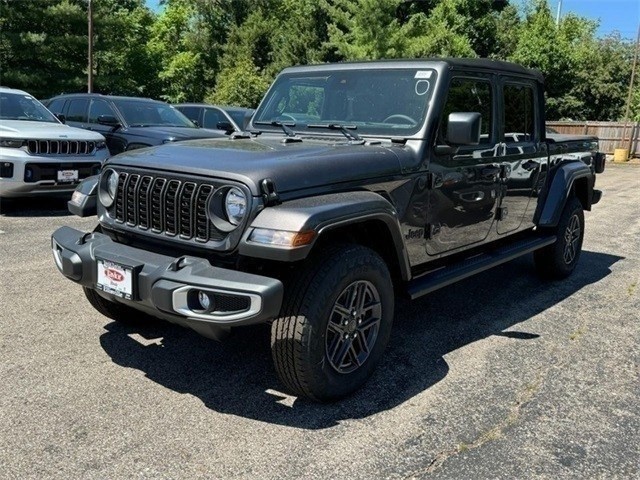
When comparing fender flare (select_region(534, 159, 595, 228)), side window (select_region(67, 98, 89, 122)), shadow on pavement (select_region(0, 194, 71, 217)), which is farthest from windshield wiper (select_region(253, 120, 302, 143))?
side window (select_region(67, 98, 89, 122))

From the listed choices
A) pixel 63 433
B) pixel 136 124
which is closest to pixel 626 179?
pixel 136 124

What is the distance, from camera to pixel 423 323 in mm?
4531

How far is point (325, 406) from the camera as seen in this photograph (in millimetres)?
3199

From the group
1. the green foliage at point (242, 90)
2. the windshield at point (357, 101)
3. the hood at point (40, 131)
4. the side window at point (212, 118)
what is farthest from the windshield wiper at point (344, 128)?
the green foliage at point (242, 90)

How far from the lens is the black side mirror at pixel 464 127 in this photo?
3.64 metres

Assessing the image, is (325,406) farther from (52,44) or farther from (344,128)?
(52,44)

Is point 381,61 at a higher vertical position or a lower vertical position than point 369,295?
higher

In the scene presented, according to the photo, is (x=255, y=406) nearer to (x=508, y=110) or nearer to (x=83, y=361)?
(x=83, y=361)

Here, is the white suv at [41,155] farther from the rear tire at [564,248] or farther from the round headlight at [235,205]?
the rear tire at [564,248]


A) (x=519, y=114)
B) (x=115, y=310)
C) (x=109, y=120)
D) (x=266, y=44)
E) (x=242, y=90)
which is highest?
(x=266, y=44)

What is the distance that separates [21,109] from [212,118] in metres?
4.25

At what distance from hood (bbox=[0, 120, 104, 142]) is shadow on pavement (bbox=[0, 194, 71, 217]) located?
95cm

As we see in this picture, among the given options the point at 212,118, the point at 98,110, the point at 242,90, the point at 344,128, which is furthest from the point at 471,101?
the point at 242,90

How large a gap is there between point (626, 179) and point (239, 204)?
1824 cm
